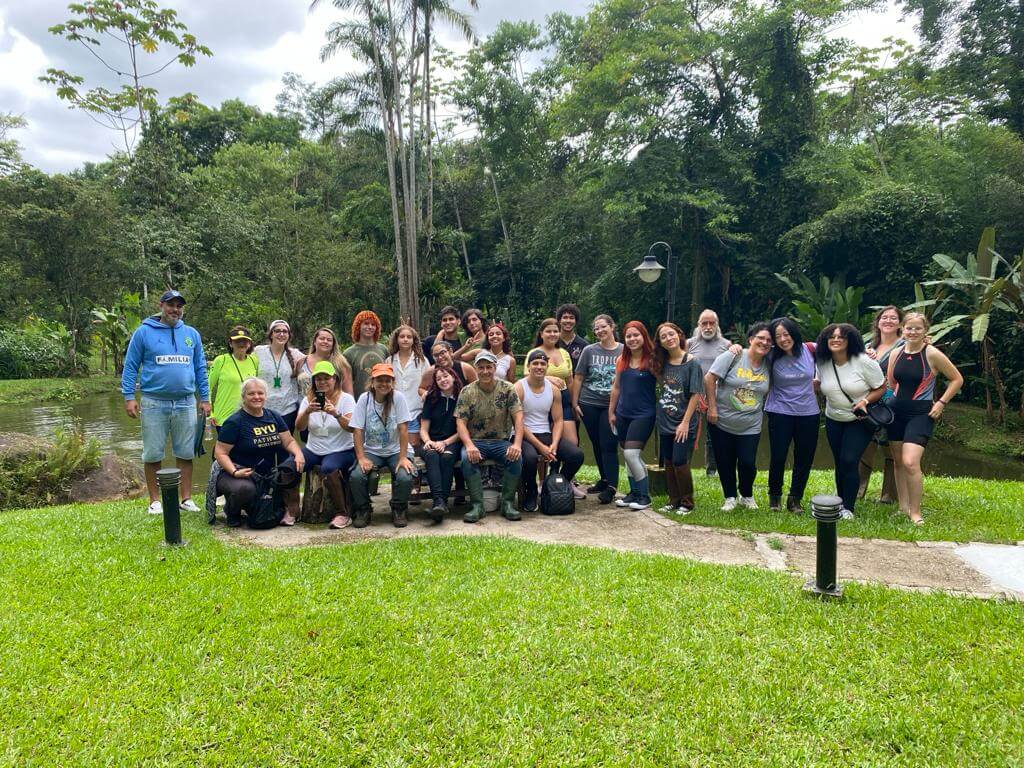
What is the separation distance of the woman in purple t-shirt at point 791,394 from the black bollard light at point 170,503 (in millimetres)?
4934

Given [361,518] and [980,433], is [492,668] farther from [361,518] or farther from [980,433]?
[980,433]

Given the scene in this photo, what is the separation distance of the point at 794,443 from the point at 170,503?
524cm

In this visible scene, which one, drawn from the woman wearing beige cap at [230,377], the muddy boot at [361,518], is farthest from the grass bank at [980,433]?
the woman wearing beige cap at [230,377]

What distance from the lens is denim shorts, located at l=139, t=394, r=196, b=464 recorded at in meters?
5.68

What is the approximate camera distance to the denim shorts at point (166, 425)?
568cm

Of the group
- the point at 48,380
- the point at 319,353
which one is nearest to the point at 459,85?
the point at 48,380

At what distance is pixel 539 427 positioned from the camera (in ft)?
20.0

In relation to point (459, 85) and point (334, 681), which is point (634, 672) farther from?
point (459, 85)

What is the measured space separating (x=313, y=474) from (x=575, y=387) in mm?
2712

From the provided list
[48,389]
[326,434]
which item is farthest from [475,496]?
[48,389]

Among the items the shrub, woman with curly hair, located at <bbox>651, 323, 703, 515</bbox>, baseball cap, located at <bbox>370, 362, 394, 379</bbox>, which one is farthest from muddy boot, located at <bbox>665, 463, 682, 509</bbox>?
the shrub

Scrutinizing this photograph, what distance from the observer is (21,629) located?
3430mm

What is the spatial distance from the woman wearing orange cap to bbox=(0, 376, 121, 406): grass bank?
18.9 meters

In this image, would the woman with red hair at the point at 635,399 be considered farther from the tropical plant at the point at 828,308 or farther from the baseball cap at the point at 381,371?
the tropical plant at the point at 828,308
